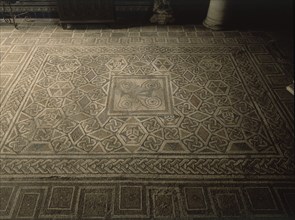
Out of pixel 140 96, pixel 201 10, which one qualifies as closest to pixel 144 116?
pixel 140 96

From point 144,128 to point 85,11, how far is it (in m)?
2.60

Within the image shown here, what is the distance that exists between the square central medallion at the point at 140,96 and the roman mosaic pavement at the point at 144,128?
0.01 meters

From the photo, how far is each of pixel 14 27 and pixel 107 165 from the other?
3397mm

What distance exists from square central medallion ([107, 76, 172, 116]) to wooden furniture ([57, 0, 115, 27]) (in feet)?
5.01

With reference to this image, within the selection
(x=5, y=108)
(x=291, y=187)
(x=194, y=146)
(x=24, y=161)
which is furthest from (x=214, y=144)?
(x=5, y=108)

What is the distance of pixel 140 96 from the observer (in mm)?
3184

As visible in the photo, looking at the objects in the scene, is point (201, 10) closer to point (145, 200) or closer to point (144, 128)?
point (144, 128)

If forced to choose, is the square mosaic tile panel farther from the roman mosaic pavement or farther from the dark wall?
the dark wall

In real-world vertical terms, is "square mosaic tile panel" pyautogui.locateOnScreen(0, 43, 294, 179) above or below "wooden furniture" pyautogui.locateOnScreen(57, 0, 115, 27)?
below

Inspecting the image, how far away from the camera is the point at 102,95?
3.19 metres

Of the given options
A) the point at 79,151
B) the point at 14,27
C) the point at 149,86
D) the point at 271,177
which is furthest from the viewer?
the point at 14,27

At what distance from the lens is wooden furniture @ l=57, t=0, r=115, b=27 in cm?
434

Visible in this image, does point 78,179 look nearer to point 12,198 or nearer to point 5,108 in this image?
point 12,198

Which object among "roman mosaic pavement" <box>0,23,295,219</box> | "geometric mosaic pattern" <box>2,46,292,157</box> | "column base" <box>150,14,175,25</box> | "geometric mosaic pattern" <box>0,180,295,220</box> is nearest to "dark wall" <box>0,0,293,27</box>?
"column base" <box>150,14,175,25</box>
